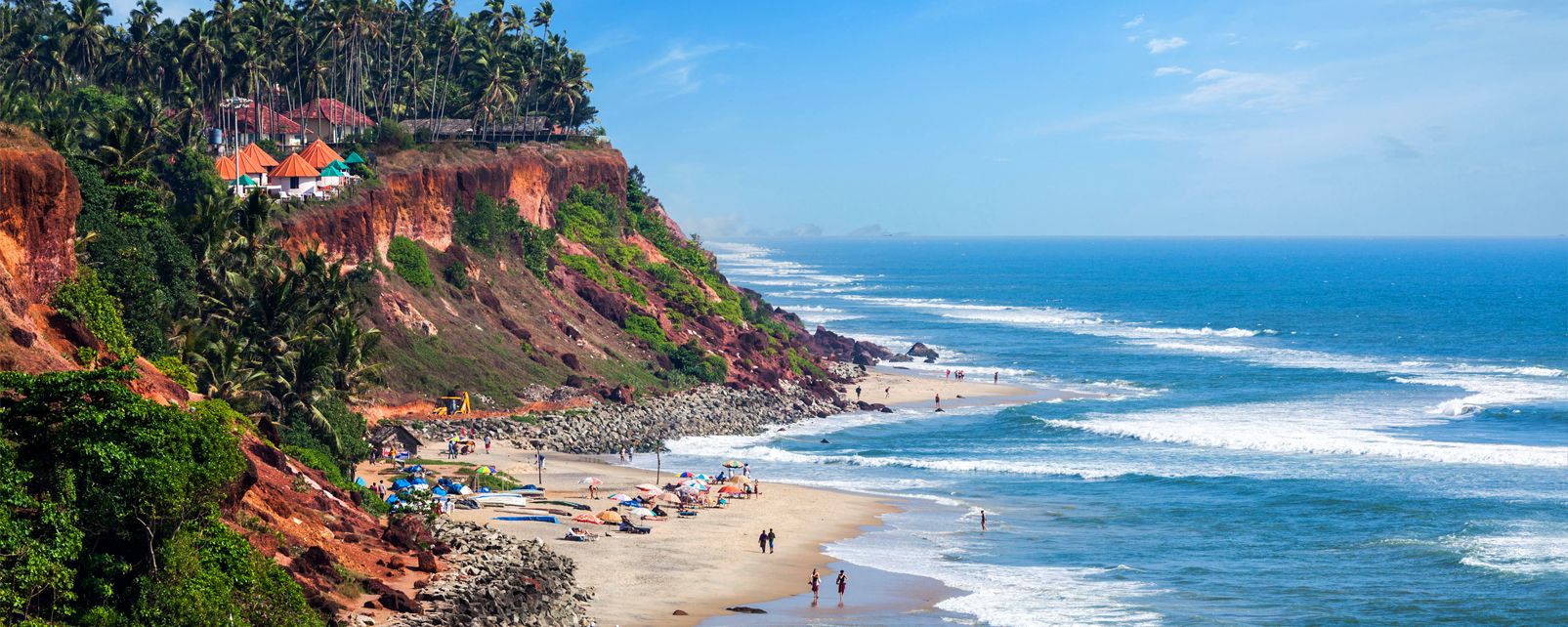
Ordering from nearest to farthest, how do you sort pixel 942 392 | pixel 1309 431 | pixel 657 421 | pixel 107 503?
pixel 107 503
pixel 1309 431
pixel 657 421
pixel 942 392

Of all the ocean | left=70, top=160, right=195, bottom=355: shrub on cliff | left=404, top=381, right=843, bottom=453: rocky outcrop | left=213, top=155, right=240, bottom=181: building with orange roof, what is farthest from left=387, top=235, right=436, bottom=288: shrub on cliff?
left=70, top=160, right=195, bottom=355: shrub on cliff

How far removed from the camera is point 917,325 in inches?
5231

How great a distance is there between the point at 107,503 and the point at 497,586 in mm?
10361

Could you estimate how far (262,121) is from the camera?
294 feet

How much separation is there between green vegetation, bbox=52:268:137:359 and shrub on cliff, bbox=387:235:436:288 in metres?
34.2

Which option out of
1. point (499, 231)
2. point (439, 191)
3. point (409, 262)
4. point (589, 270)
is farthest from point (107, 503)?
point (589, 270)

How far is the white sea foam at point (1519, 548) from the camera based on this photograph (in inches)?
1734

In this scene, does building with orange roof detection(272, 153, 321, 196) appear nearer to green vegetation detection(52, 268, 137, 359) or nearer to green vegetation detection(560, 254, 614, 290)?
green vegetation detection(560, 254, 614, 290)

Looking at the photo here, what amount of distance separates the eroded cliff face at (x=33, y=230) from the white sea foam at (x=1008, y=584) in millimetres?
23278

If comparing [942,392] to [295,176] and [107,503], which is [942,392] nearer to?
[295,176]

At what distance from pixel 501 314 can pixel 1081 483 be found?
32305 mm

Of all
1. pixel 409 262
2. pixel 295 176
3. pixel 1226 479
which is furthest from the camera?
pixel 409 262

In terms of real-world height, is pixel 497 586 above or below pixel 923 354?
below

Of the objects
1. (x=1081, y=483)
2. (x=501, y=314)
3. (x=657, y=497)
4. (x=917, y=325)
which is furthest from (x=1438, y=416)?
(x=917, y=325)
